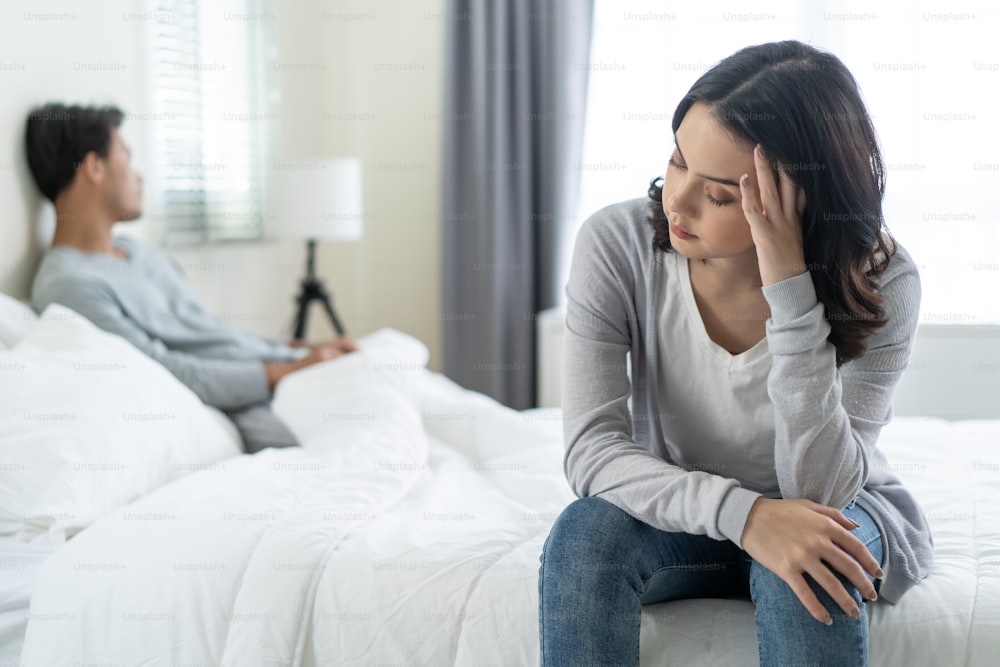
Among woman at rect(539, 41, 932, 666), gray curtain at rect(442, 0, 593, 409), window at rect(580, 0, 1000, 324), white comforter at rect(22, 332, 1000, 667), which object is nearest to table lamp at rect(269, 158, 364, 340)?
gray curtain at rect(442, 0, 593, 409)

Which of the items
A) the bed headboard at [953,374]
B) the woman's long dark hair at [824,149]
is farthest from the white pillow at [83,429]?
the bed headboard at [953,374]

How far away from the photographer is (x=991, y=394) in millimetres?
2992

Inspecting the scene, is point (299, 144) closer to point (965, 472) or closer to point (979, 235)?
point (979, 235)

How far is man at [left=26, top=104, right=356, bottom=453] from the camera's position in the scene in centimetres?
206

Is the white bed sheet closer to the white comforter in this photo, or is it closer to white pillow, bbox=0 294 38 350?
the white comforter

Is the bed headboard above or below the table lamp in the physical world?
below

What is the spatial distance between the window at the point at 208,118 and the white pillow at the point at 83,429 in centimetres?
105

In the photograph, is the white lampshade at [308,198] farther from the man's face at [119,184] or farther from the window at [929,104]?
the window at [929,104]

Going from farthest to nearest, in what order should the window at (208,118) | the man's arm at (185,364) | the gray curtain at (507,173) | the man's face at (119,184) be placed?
the gray curtain at (507,173), the window at (208,118), the man's face at (119,184), the man's arm at (185,364)

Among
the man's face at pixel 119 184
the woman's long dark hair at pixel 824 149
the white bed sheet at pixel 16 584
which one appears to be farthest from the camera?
the man's face at pixel 119 184

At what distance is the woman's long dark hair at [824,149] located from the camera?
1.17m

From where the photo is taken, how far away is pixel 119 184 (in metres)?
2.26

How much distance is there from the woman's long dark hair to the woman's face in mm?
22

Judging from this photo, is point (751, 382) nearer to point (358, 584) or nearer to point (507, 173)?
point (358, 584)
